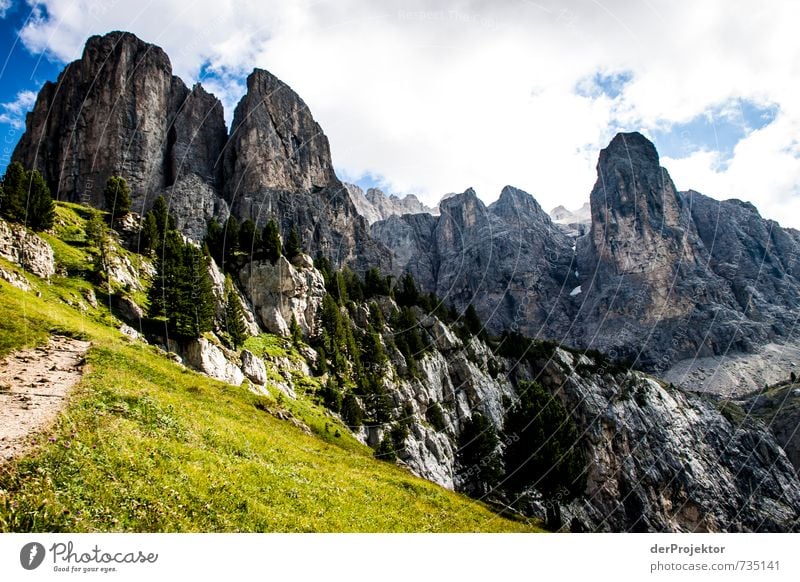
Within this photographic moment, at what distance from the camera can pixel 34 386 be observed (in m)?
18.2

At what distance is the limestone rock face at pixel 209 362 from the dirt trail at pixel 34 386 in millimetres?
15881

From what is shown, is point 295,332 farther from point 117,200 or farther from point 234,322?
point 117,200

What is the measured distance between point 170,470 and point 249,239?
72.9 m

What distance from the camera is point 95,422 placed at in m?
14.6

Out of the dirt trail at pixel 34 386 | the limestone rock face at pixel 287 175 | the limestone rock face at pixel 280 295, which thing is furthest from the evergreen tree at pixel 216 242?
the dirt trail at pixel 34 386

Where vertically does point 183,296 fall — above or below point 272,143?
below

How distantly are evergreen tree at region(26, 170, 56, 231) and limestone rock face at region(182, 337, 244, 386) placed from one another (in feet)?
76.1

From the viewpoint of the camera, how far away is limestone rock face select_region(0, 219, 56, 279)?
3916 centimetres

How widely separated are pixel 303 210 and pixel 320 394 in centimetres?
11019

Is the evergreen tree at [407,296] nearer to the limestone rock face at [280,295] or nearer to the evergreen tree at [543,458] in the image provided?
the limestone rock face at [280,295]

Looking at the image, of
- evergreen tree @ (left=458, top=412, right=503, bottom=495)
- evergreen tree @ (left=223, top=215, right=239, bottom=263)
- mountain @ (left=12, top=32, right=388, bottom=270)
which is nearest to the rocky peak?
mountain @ (left=12, top=32, right=388, bottom=270)

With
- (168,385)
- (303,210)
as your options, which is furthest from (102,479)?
(303,210)

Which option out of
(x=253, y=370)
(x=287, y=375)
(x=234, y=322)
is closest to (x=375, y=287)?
(x=287, y=375)

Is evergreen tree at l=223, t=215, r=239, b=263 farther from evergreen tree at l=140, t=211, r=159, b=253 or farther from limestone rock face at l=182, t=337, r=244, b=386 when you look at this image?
limestone rock face at l=182, t=337, r=244, b=386
